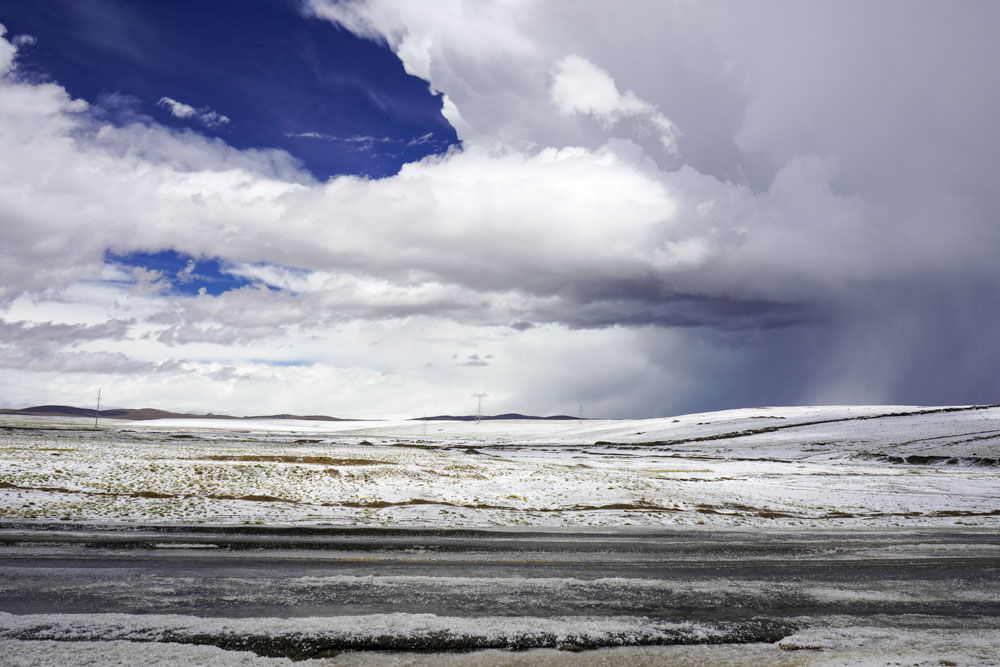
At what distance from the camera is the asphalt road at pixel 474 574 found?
10.2m

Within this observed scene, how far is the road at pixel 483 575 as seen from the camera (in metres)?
10.0

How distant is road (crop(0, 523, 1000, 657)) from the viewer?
10.0 metres

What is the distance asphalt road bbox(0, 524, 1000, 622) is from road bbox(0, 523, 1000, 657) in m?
0.04

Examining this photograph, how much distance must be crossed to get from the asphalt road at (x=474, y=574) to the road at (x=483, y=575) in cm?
4

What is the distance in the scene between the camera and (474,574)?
12547 millimetres

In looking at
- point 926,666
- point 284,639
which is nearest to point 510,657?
point 284,639

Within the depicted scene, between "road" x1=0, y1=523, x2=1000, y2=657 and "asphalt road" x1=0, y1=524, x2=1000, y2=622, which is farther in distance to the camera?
"asphalt road" x1=0, y1=524, x2=1000, y2=622

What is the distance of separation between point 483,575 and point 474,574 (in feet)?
0.64

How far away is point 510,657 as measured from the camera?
8.06 meters

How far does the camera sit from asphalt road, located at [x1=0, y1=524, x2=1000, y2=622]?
1016cm

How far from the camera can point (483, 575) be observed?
1248 cm

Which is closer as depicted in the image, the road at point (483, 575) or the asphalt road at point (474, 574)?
the road at point (483, 575)

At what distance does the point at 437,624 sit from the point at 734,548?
10.6m

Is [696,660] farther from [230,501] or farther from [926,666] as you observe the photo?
[230,501]
